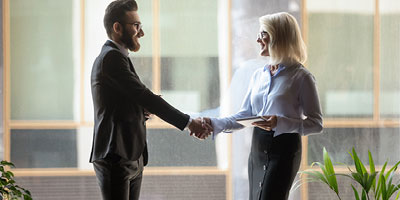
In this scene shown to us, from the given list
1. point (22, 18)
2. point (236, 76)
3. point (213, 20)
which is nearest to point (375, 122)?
point (236, 76)

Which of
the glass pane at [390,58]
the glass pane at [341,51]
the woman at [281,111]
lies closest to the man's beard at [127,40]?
the woman at [281,111]

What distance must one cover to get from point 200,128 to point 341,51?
195 centimetres

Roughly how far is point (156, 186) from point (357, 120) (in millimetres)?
1906

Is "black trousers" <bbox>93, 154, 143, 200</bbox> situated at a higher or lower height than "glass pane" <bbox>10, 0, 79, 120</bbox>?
lower

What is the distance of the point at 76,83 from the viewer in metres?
4.76

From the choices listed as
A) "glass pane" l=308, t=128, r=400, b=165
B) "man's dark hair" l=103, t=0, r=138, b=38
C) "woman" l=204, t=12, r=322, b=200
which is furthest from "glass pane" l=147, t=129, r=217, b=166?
"man's dark hair" l=103, t=0, r=138, b=38

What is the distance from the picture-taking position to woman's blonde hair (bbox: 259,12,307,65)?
3508 millimetres

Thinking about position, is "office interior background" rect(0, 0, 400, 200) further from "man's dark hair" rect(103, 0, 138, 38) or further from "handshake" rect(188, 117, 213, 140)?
"man's dark hair" rect(103, 0, 138, 38)

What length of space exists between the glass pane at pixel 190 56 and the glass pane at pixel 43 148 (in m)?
0.95

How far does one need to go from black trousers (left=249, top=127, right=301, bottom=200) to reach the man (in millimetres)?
718

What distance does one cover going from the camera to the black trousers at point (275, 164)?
11.0ft

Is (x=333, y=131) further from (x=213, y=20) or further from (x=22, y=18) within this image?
(x=22, y=18)

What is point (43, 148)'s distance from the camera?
4.78m

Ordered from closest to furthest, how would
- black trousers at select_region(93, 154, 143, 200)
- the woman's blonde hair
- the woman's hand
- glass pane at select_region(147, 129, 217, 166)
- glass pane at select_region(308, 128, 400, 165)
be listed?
black trousers at select_region(93, 154, 143, 200)
the woman's hand
the woman's blonde hair
glass pane at select_region(147, 129, 217, 166)
glass pane at select_region(308, 128, 400, 165)
